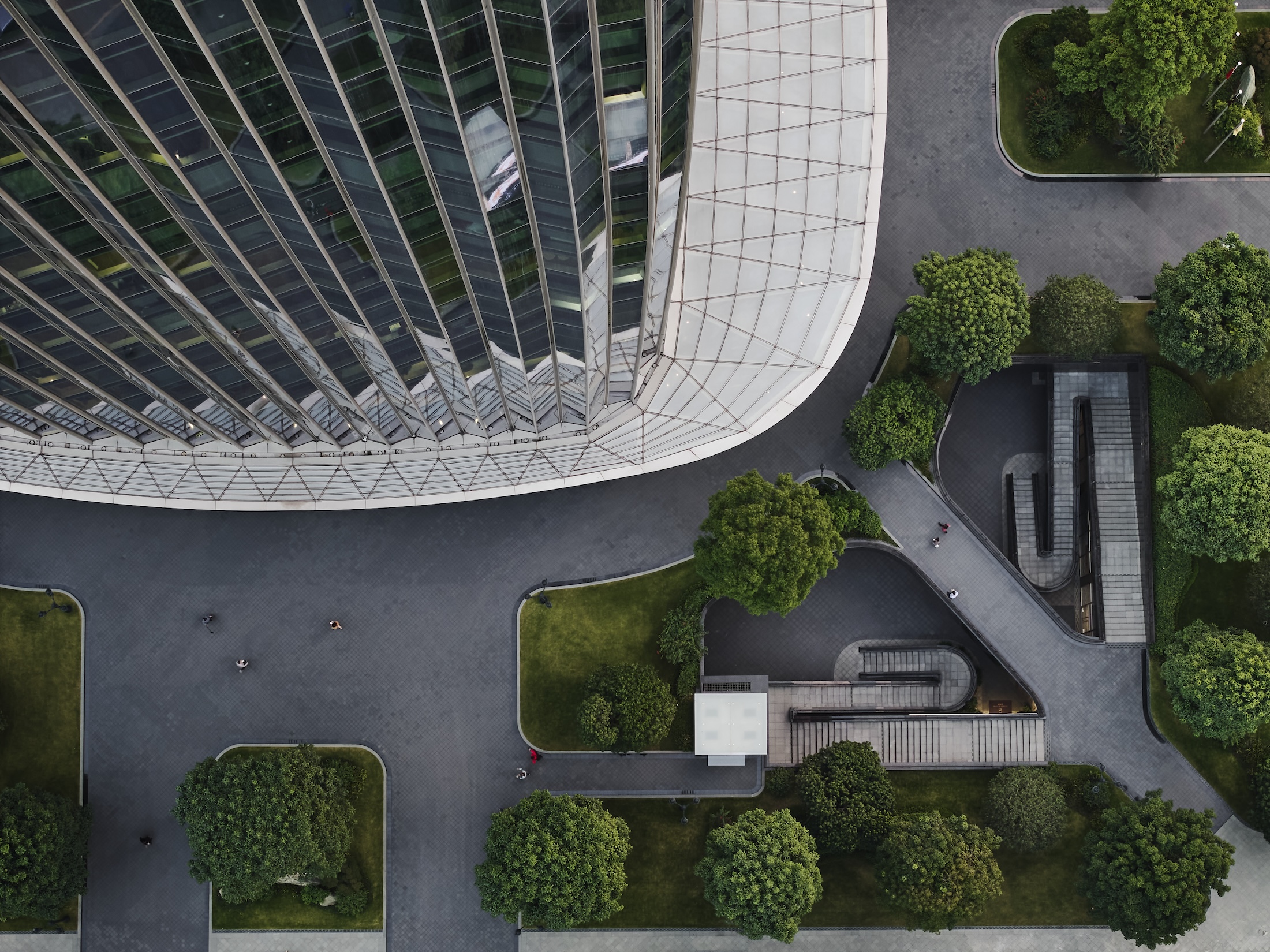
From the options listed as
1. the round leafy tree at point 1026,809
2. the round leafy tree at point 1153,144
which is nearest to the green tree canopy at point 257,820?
the round leafy tree at point 1026,809

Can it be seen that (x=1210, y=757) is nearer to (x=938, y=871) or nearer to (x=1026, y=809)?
(x=1026, y=809)

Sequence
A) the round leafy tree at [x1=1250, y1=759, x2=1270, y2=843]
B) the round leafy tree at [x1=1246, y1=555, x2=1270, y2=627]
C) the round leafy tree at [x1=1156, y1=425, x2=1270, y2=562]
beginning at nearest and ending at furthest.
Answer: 1. the round leafy tree at [x1=1156, y1=425, x2=1270, y2=562]
2. the round leafy tree at [x1=1250, y1=759, x2=1270, y2=843]
3. the round leafy tree at [x1=1246, y1=555, x2=1270, y2=627]

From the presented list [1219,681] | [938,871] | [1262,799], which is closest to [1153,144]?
[1219,681]

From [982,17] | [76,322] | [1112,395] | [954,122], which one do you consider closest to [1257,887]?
[1112,395]

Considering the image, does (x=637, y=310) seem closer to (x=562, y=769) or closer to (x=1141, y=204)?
(x=562, y=769)

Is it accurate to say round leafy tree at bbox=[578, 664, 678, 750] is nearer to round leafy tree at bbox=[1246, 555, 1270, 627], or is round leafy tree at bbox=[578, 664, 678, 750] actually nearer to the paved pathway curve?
the paved pathway curve

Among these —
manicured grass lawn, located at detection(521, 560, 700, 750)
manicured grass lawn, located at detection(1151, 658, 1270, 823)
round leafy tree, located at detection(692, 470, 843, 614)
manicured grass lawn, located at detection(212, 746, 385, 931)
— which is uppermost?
round leafy tree, located at detection(692, 470, 843, 614)

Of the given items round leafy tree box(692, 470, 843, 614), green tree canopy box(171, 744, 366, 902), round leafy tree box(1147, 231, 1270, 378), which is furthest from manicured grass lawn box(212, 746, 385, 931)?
round leafy tree box(1147, 231, 1270, 378)

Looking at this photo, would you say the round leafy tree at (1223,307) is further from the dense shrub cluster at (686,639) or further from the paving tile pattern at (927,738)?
the dense shrub cluster at (686,639)
